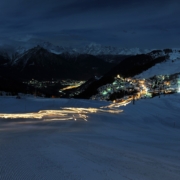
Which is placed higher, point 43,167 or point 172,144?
point 43,167

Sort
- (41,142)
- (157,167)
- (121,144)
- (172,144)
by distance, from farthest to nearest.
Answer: (172,144) → (121,144) → (41,142) → (157,167)

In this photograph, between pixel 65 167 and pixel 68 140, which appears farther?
pixel 68 140

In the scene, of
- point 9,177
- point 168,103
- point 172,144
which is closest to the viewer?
point 9,177

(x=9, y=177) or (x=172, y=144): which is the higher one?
(x=9, y=177)

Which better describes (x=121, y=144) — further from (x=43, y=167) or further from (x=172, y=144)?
(x=43, y=167)

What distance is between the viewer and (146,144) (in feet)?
66.5

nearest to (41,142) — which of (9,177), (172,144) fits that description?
(9,177)

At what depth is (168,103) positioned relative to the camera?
56031 mm

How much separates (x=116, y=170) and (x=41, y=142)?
7035 mm

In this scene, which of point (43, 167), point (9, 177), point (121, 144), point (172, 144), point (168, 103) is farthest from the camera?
point (168, 103)

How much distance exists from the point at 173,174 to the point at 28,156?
6395mm

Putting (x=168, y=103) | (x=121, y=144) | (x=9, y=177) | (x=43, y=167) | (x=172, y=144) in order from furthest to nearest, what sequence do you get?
(x=168, y=103) < (x=172, y=144) < (x=121, y=144) < (x=43, y=167) < (x=9, y=177)

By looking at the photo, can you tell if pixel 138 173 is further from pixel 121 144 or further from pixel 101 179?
pixel 121 144

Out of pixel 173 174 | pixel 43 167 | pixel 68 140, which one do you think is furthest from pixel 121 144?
pixel 43 167
